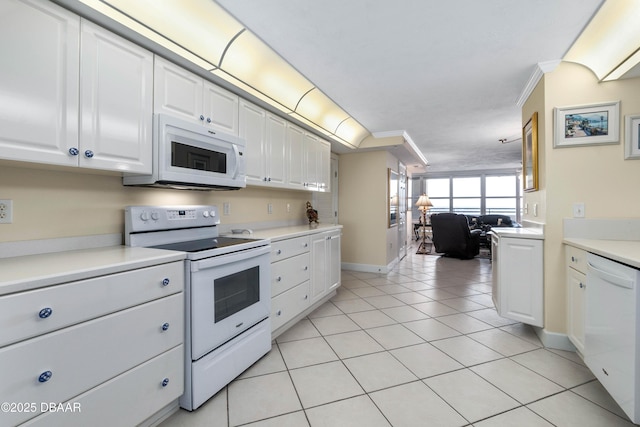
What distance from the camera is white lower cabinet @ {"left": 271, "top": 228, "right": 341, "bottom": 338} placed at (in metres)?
2.59

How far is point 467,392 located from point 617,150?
89.7 inches

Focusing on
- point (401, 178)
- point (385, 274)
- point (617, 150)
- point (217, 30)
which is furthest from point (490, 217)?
point (217, 30)

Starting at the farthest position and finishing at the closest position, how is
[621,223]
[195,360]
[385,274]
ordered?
[385,274], [621,223], [195,360]

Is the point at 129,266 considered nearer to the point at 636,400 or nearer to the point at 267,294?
the point at 267,294

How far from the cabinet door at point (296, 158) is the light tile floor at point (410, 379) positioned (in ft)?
5.11

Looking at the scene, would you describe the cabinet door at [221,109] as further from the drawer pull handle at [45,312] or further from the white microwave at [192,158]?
the drawer pull handle at [45,312]

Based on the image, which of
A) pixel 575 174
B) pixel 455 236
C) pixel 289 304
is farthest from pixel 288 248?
pixel 455 236

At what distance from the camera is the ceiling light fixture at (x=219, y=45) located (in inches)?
67.0

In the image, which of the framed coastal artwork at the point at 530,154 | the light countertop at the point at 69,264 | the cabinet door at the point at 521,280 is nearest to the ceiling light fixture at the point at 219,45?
the light countertop at the point at 69,264

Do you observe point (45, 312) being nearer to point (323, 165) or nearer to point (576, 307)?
point (576, 307)

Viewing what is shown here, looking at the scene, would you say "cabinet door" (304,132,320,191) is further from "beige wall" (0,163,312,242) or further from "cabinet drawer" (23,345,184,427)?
"cabinet drawer" (23,345,184,427)

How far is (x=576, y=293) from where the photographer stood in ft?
7.30

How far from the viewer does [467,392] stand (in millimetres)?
1869

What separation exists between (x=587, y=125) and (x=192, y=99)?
Result: 126 inches
